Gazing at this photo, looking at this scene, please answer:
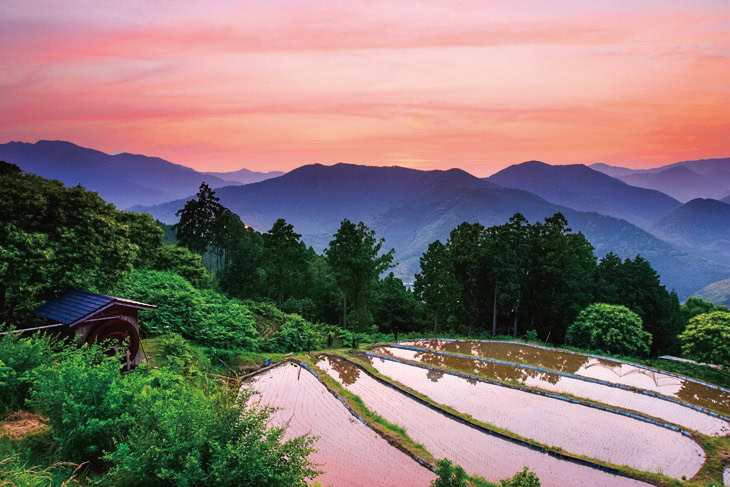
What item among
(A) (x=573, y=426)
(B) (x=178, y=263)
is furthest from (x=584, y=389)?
(B) (x=178, y=263)

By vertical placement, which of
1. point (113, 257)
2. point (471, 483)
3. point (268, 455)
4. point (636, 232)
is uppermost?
point (636, 232)

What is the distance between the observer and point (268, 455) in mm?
5844

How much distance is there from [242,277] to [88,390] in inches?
1035

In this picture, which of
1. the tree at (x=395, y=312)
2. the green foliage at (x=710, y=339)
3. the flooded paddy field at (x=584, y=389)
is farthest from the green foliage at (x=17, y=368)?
the tree at (x=395, y=312)

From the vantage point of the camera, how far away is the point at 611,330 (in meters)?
22.8

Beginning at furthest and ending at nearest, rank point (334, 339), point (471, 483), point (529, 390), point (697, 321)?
point (334, 339) < point (697, 321) < point (529, 390) < point (471, 483)

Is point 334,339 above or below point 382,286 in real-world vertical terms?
below

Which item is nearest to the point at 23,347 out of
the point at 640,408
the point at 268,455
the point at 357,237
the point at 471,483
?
the point at 268,455

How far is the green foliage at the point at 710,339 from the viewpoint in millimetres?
19078

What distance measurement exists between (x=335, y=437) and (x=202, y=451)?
676 cm

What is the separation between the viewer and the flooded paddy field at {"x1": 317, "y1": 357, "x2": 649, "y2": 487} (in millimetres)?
10250

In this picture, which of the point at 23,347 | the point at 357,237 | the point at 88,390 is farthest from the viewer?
the point at 357,237

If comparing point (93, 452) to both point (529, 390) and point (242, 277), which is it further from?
point (242, 277)

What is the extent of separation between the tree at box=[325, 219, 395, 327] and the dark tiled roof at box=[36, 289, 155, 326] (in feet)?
52.9
